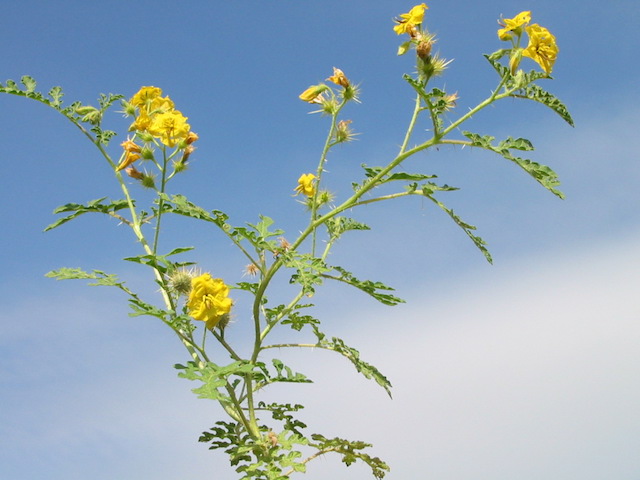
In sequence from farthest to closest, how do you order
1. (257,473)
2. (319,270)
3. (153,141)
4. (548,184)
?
1. (153,141)
2. (257,473)
3. (319,270)
4. (548,184)

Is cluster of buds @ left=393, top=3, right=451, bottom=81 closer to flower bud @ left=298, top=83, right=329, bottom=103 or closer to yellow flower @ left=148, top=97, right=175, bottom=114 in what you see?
flower bud @ left=298, top=83, right=329, bottom=103

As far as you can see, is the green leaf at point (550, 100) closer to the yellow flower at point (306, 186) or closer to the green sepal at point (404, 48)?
the green sepal at point (404, 48)

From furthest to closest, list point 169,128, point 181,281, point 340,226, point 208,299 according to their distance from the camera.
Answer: point 340,226
point 169,128
point 181,281
point 208,299

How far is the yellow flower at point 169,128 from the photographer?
14.3 feet

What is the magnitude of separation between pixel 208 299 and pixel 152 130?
118cm

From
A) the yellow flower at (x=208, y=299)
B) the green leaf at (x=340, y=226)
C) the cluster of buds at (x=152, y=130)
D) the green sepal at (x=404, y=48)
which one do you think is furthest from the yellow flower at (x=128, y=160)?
the green sepal at (x=404, y=48)

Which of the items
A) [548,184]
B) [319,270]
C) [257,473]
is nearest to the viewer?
[548,184]

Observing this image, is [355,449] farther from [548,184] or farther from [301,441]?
[548,184]

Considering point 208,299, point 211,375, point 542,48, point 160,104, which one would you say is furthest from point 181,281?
point 542,48

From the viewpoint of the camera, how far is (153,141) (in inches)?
175

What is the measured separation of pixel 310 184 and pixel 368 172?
0.83 metres

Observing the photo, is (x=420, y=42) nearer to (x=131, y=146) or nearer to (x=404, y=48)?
(x=404, y=48)

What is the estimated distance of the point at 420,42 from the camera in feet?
12.4

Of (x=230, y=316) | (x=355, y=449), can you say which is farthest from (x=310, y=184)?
(x=355, y=449)
